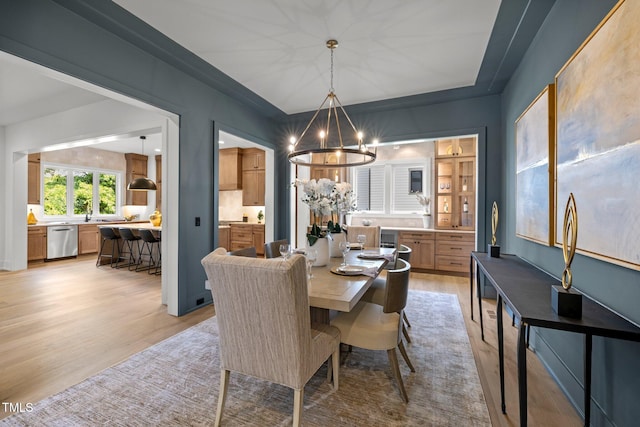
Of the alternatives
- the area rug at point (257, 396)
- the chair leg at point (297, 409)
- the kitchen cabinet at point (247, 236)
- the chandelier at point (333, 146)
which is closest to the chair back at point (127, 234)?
the kitchen cabinet at point (247, 236)

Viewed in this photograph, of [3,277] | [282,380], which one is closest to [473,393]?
[282,380]

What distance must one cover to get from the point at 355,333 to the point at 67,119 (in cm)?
543

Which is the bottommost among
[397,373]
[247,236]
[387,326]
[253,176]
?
[397,373]

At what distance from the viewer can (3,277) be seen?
482 cm

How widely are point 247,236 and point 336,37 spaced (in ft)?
17.2

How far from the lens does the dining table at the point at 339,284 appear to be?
5.13ft

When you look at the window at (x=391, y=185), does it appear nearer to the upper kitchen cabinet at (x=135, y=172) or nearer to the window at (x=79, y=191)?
the upper kitchen cabinet at (x=135, y=172)

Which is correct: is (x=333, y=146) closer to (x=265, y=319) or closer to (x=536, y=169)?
(x=536, y=169)

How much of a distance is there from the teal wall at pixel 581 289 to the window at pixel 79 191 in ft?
30.5

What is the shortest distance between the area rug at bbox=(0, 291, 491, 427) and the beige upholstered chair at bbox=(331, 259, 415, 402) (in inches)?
8.5

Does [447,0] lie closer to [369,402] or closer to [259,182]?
[369,402]

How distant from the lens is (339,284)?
1857 millimetres

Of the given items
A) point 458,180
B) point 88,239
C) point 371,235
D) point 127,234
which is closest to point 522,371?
point 371,235

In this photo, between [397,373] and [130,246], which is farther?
[130,246]
